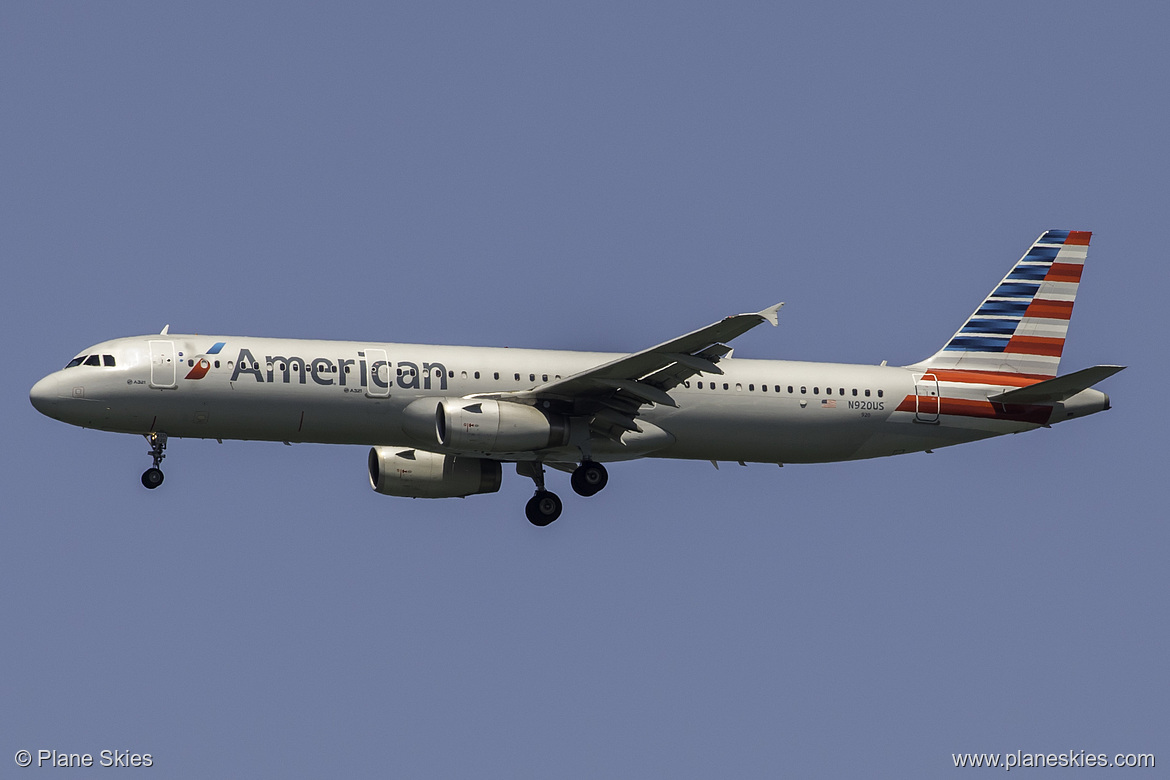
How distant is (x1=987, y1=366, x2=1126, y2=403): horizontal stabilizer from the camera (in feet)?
126

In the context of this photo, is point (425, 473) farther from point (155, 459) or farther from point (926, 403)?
point (926, 403)

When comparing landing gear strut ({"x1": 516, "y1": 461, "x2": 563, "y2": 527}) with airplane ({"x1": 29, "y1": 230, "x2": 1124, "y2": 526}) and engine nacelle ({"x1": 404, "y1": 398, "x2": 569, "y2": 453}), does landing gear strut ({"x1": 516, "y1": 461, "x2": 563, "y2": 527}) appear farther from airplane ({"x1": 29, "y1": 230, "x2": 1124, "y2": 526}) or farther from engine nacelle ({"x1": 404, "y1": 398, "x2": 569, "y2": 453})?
engine nacelle ({"x1": 404, "y1": 398, "x2": 569, "y2": 453})

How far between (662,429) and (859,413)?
5478mm

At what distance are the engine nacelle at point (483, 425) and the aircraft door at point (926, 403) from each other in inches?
388

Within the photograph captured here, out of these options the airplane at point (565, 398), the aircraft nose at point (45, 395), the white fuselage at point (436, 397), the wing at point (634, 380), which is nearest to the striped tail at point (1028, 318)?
the airplane at point (565, 398)

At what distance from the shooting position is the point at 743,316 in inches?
1337

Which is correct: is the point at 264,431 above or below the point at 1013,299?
below

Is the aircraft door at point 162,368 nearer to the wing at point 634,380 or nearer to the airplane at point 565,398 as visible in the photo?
the airplane at point 565,398

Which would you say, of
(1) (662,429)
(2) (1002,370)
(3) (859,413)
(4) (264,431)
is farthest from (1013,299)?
(4) (264,431)

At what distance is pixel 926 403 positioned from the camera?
42.1 m

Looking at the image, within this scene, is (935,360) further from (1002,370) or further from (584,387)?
(584,387)

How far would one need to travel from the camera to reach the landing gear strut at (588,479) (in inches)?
1569

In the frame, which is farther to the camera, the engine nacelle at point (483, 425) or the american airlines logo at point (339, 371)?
the american airlines logo at point (339, 371)

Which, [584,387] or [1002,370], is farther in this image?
[1002,370]
